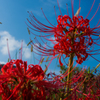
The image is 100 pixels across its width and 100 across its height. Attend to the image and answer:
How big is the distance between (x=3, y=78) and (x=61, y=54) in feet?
6.45

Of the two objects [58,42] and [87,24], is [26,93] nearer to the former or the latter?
[58,42]

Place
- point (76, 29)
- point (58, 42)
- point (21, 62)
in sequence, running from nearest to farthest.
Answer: point (21, 62) → point (76, 29) → point (58, 42)

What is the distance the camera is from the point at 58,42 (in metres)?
3.44

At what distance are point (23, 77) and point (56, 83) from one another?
612mm

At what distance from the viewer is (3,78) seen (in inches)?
73.2

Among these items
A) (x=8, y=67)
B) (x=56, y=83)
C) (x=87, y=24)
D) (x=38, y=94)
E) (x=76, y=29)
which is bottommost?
(x=38, y=94)

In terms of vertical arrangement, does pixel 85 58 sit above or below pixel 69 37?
below

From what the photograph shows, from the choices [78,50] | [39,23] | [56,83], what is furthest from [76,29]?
[56,83]

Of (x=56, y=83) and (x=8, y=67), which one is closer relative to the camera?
(x=8, y=67)

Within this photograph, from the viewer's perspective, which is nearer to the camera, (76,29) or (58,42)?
(76,29)

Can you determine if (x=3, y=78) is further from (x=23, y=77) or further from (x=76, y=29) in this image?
(x=76, y=29)

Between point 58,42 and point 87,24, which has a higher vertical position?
point 87,24

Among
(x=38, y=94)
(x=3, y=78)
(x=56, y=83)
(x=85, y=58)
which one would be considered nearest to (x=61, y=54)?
(x=85, y=58)

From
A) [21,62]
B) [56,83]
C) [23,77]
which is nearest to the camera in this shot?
[23,77]
